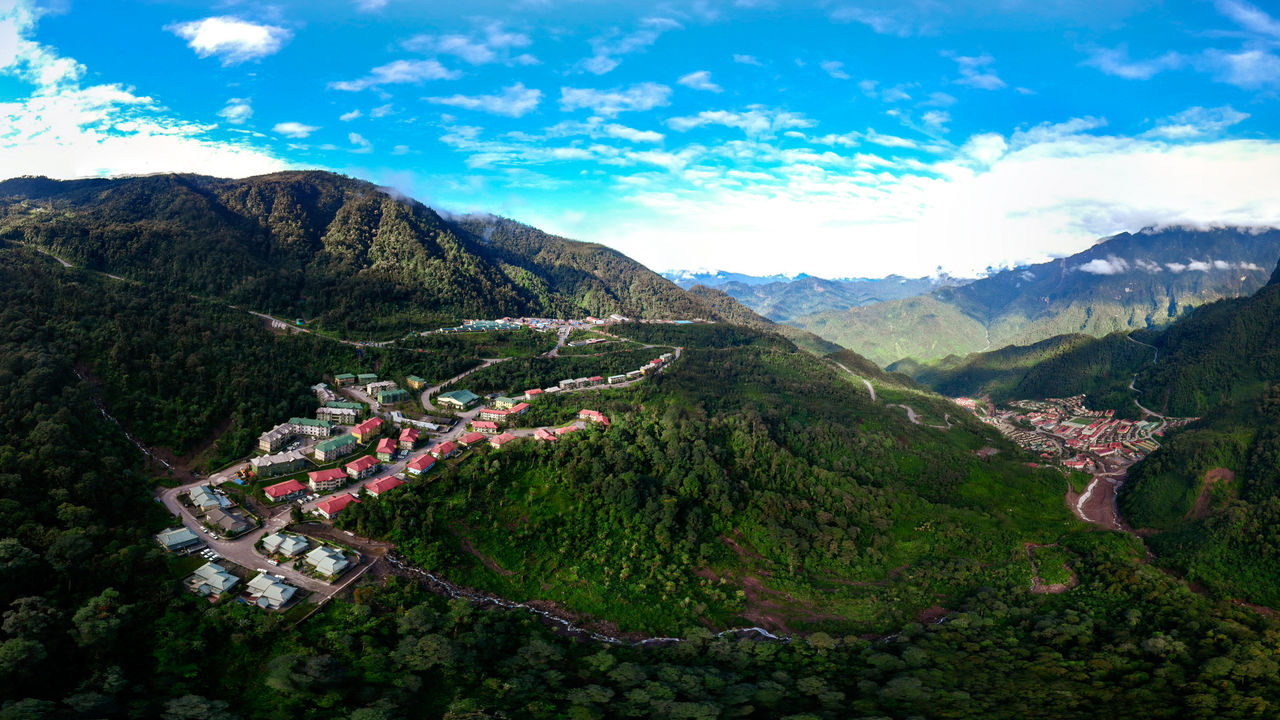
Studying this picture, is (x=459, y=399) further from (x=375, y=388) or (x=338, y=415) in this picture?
(x=338, y=415)

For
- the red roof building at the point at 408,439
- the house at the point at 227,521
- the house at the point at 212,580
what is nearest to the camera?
the house at the point at 212,580

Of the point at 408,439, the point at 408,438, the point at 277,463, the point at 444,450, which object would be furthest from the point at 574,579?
the point at 277,463

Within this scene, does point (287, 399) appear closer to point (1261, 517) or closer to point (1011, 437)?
point (1261, 517)

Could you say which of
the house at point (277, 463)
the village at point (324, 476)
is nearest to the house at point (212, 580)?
the village at point (324, 476)

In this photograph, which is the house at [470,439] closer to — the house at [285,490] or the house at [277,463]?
the house at [277,463]

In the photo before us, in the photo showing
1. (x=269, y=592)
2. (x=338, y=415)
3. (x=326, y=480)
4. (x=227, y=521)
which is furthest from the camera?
(x=338, y=415)

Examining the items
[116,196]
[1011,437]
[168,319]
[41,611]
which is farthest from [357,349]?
[1011,437]

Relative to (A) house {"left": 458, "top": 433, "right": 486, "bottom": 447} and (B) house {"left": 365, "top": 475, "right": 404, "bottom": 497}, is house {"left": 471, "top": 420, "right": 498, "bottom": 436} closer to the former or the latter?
(A) house {"left": 458, "top": 433, "right": 486, "bottom": 447}
